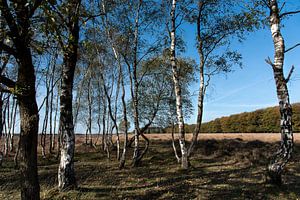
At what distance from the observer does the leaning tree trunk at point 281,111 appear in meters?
8.04

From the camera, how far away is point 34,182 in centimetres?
599

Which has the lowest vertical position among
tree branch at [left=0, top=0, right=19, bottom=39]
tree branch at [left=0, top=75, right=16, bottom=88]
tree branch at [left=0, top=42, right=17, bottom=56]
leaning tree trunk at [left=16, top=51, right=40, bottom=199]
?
leaning tree trunk at [left=16, top=51, right=40, bottom=199]

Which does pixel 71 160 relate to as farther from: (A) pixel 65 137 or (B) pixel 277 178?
(B) pixel 277 178

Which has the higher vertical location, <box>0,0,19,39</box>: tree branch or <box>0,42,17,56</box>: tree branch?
<box>0,0,19,39</box>: tree branch

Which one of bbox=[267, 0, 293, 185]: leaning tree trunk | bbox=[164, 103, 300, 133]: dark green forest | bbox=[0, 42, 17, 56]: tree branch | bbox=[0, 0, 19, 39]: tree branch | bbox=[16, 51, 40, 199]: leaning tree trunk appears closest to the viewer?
bbox=[0, 0, 19, 39]: tree branch

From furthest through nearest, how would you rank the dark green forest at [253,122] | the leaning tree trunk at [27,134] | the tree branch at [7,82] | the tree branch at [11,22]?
1. the dark green forest at [253,122]
2. the leaning tree trunk at [27,134]
3. the tree branch at [7,82]
4. the tree branch at [11,22]

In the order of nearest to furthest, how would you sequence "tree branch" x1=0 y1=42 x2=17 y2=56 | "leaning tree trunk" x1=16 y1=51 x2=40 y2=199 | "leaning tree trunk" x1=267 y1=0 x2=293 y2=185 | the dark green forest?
1. "tree branch" x1=0 y1=42 x2=17 y2=56
2. "leaning tree trunk" x1=16 y1=51 x2=40 y2=199
3. "leaning tree trunk" x1=267 y1=0 x2=293 y2=185
4. the dark green forest

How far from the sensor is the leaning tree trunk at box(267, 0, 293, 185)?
8.04 meters

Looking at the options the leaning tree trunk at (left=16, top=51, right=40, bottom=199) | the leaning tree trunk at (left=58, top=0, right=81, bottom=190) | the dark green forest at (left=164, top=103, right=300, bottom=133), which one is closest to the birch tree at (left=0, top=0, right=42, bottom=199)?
the leaning tree trunk at (left=16, top=51, right=40, bottom=199)

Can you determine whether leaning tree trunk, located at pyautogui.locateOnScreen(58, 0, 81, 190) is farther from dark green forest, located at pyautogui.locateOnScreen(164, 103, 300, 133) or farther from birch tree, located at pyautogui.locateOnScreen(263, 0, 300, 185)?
dark green forest, located at pyautogui.locateOnScreen(164, 103, 300, 133)

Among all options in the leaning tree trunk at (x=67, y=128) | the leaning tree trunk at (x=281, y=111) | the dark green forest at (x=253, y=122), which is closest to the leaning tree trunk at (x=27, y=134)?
the leaning tree trunk at (x=67, y=128)

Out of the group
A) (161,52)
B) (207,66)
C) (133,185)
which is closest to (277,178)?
(133,185)

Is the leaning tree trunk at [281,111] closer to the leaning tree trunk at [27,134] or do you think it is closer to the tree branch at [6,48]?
the leaning tree trunk at [27,134]

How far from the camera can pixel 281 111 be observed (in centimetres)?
827
